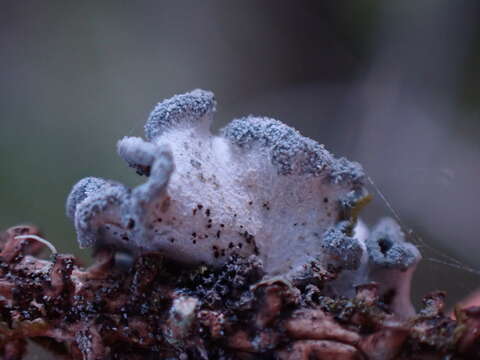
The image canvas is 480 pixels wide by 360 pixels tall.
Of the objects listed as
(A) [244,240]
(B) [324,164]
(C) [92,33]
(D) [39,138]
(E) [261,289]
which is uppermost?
(C) [92,33]

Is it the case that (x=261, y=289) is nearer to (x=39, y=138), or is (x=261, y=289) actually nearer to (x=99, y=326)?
(x=99, y=326)

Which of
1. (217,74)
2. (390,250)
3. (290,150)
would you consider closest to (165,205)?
(290,150)

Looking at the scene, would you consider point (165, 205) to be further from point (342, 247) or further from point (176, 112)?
point (342, 247)

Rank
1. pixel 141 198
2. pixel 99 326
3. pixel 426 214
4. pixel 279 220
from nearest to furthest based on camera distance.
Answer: pixel 141 198, pixel 99 326, pixel 279 220, pixel 426 214

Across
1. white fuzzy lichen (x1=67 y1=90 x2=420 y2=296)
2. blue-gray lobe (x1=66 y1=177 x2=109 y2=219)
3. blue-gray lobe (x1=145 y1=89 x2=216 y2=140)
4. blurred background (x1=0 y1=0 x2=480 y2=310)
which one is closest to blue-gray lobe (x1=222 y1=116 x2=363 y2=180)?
white fuzzy lichen (x1=67 y1=90 x2=420 y2=296)

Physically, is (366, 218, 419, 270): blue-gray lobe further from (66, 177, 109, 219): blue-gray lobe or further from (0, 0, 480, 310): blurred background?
(66, 177, 109, 219): blue-gray lobe

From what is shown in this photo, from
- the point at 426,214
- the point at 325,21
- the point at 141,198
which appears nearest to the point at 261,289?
the point at 141,198
